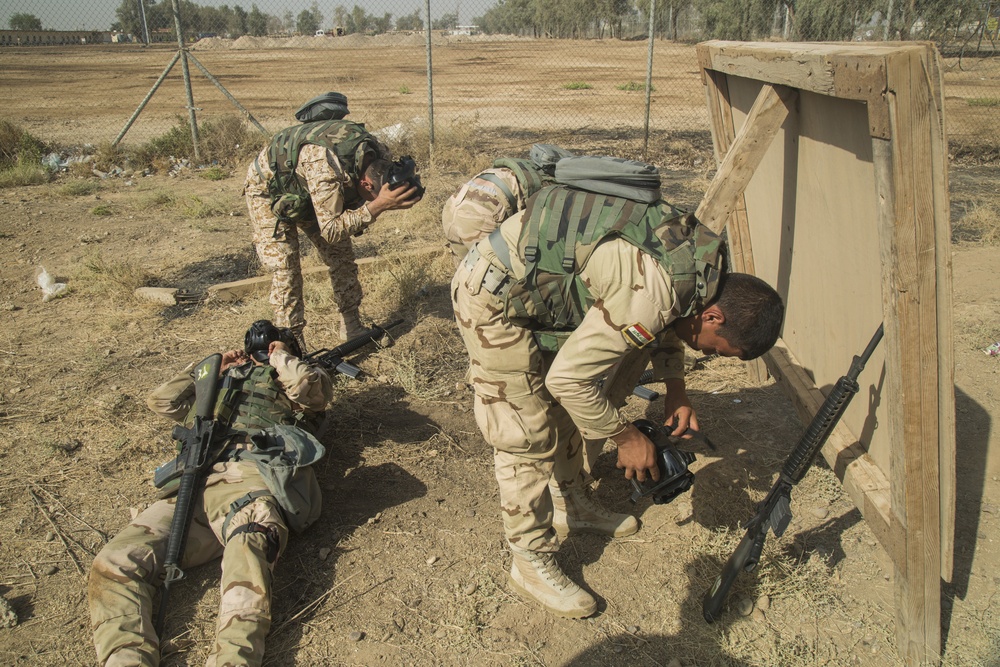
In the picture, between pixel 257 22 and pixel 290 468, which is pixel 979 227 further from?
pixel 257 22

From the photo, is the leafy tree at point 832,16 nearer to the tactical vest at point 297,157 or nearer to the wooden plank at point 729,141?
the wooden plank at point 729,141

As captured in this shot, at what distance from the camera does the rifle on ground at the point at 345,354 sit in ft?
12.4

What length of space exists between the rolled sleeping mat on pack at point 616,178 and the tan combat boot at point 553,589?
1332 mm

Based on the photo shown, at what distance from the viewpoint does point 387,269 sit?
5699mm

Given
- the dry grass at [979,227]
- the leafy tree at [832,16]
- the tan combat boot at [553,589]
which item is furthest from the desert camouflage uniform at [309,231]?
the leafy tree at [832,16]

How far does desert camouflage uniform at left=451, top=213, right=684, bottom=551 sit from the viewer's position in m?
1.90

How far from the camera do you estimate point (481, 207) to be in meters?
3.21

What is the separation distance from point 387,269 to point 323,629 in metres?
3.56

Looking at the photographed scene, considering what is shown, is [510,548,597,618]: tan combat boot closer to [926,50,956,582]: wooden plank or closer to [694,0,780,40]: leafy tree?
[926,50,956,582]: wooden plank

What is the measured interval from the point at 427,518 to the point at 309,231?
2236 millimetres

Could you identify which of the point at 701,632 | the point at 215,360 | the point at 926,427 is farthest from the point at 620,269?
the point at 215,360

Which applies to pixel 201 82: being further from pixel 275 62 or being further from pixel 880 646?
pixel 880 646

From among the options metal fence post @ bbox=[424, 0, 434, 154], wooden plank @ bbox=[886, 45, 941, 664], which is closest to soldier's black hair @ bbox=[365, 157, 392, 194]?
wooden plank @ bbox=[886, 45, 941, 664]

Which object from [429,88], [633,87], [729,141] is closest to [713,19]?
[633,87]
